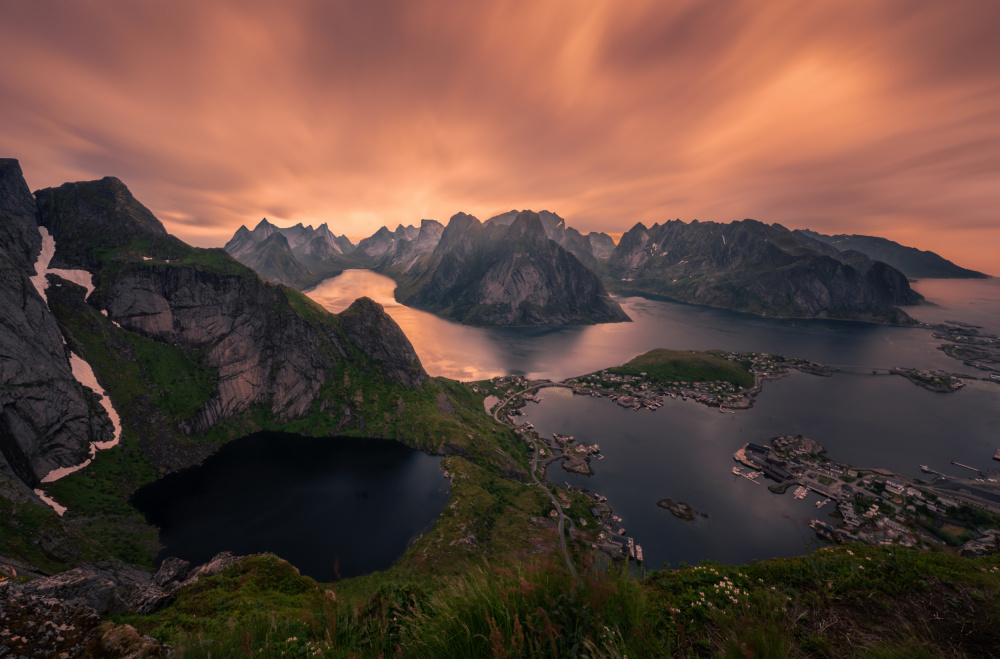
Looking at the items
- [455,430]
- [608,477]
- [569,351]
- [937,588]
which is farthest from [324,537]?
[569,351]

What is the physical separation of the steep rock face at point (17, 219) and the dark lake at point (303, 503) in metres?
65.0

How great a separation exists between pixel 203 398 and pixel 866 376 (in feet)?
851

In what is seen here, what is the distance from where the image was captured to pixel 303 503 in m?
64.6

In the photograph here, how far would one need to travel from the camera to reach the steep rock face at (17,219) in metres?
75.7

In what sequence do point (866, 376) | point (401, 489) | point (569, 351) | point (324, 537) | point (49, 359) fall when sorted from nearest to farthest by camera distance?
1. point (324, 537)
2. point (49, 359)
3. point (401, 489)
4. point (866, 376)
5. point (569, 351)

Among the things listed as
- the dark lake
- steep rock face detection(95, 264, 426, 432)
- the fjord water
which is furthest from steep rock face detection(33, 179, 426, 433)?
the fjord water

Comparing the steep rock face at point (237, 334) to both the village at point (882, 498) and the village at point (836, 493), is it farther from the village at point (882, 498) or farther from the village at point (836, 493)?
the village at point (882, 498)

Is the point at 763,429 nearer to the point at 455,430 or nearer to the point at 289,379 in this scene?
the point at 455,430

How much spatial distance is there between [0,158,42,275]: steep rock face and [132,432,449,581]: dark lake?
65.0m

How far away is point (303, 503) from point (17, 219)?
10566 centimetres

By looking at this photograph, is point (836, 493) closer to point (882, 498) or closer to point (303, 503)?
point (882, 498)

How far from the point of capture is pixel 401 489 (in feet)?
231

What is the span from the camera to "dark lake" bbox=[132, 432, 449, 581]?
175ft

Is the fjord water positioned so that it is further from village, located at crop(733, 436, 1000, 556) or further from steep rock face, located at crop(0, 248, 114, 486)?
steep rock face, located at crop(0, 248, 114, 486)
